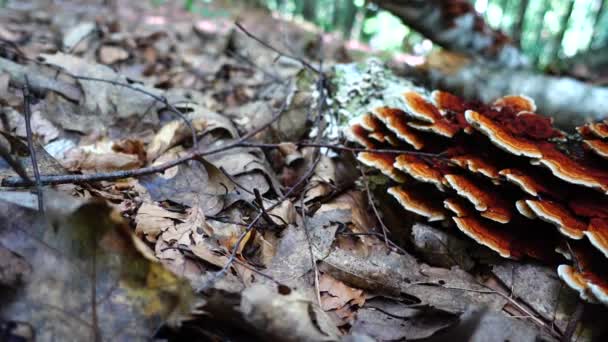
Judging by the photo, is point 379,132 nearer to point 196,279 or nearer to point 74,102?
point 196,279

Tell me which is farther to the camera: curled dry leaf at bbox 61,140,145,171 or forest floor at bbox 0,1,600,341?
curled dry leaf at bbox 61,140,145,171

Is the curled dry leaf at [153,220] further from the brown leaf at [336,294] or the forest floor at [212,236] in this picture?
the brown leaf at [336,294]

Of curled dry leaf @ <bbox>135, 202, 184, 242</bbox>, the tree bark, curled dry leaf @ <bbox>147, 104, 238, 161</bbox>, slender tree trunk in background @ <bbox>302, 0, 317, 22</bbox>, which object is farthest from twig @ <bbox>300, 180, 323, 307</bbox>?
slender tree trunk in background @ <bbox>302, 0, 317, 22</bbox>

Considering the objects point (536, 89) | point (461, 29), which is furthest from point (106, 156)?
point (461, 29)

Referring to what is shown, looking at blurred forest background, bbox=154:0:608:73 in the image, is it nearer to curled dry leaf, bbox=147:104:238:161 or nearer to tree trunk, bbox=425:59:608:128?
tree trunk, bbox=425:59:608:128

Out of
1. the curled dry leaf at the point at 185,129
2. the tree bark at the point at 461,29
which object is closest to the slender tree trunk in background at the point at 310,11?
the tree bark at the point at 461,29

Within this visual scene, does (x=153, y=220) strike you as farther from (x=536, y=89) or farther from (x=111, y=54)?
(x=536, y=89)
